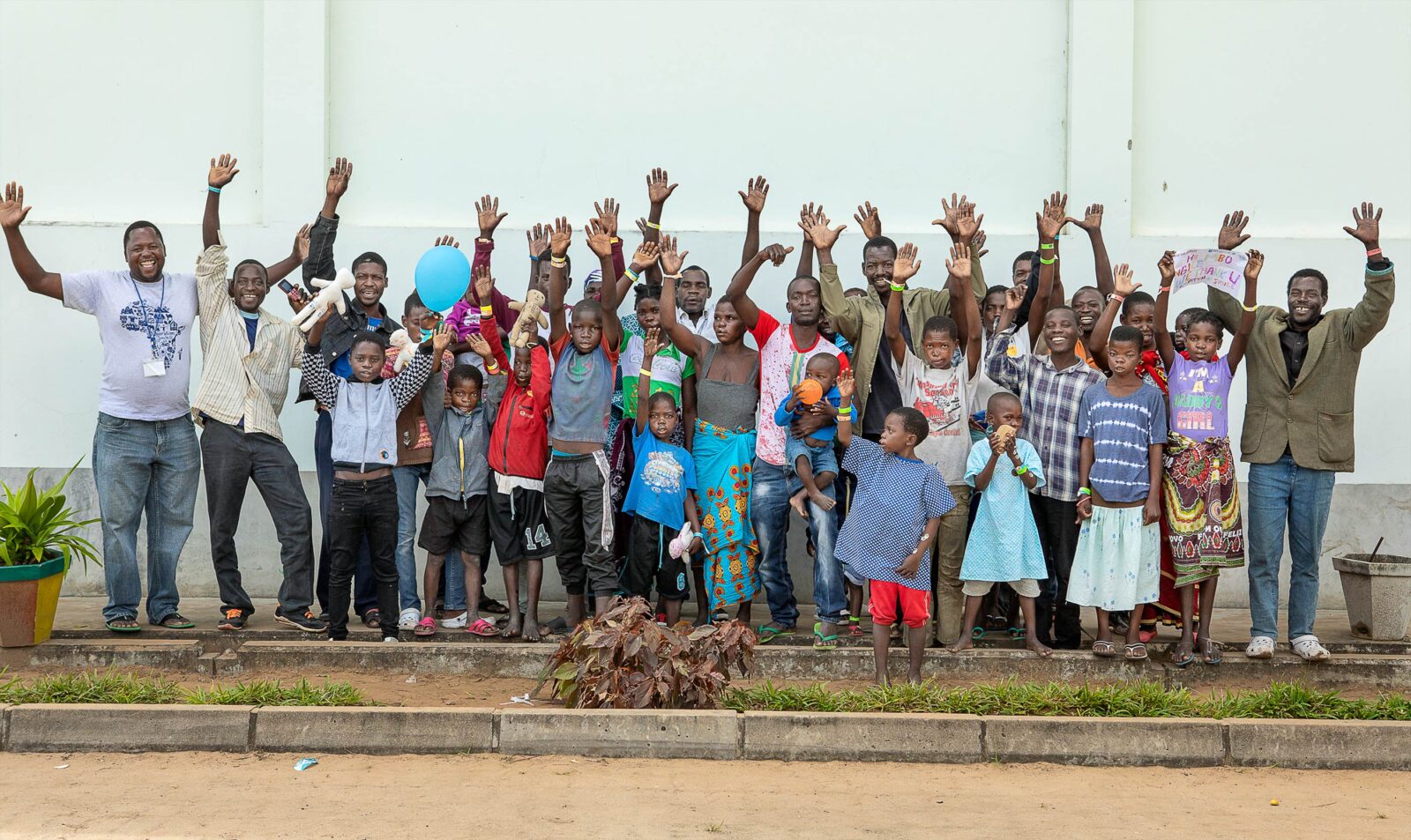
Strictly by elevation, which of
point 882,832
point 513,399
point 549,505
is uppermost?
point 513,399

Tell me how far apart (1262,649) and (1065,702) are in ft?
5.63

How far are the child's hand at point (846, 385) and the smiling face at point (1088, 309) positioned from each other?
147cm

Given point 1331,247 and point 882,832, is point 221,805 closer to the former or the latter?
point 882,832

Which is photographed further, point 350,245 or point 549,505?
point 350,245

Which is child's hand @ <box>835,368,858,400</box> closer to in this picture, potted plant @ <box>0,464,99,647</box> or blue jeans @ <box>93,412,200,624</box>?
blue jeans @ <box>93,412,200,624</box>

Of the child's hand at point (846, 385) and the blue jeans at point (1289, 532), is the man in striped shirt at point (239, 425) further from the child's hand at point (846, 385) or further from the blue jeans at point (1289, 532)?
the blue jeans at point (1289, 532)

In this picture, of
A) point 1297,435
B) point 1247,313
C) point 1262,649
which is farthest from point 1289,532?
point 1247,313

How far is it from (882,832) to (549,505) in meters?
3.12

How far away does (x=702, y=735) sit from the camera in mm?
5656

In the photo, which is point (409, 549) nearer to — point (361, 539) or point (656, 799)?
point (361, 539)

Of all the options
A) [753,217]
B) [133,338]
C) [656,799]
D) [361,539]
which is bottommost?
[656,799]

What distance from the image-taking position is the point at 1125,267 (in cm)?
698

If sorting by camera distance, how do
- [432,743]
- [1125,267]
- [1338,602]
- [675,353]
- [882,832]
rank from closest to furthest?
[882,832]
[432,743]
[1125,267]
[675,353]
[1338,602]

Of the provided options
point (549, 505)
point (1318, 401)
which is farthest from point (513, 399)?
point (1318, 401)
